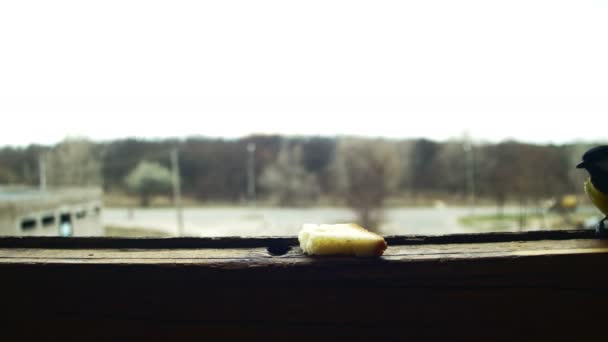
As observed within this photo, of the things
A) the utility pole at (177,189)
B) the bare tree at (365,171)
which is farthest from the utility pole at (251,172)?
the bare tree at (365,171)

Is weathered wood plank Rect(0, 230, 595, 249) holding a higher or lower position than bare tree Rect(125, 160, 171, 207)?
lower

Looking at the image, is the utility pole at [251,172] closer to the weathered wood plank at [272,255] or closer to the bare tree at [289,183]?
the bare tree at [289,183]

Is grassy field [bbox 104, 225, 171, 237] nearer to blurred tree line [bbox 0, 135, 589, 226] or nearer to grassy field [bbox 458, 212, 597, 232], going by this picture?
blurred tree line [bbox 0, 135, 589, 226]

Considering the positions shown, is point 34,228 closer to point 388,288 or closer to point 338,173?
point 388,288

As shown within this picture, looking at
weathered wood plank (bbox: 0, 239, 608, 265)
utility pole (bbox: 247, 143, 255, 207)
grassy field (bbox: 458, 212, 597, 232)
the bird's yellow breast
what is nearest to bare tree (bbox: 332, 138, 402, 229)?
utility pole (bbox: 247, 143, 255, 207)

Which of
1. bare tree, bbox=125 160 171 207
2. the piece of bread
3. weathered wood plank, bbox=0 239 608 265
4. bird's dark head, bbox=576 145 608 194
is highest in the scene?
bare tree, bbox=125 160 171 207

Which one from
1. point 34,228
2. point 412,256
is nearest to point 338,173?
point 34,228
